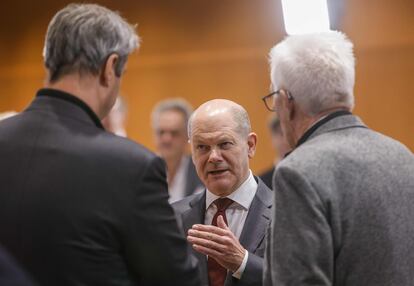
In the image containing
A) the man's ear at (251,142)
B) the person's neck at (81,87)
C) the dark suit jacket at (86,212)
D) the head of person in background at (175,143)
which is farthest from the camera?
the head of person in background at (175,143)

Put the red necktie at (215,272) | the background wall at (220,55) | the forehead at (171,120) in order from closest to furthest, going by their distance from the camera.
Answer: the red necktie at (215,272) → the forehead at (171,120) → the background wall at (220,55)

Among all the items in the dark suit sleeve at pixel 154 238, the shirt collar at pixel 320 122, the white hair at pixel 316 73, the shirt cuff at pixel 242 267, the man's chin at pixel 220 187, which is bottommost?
the shirt cuff at pixel 242 267

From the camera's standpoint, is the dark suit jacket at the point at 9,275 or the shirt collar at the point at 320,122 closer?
the dark suit jacket at the point at 9,275

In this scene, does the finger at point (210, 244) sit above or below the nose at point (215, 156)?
below

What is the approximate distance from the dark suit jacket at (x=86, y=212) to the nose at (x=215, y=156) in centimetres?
86

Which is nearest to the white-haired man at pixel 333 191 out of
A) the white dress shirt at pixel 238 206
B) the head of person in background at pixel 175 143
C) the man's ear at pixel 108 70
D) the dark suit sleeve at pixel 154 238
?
the dark suit sleeve at pixel 154 238

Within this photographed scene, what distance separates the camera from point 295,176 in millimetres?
1842

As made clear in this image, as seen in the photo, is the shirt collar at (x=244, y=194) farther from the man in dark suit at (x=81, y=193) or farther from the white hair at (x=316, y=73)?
the man in dark suit at (x=81, y=193)

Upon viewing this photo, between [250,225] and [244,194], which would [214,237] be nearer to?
[250,225]

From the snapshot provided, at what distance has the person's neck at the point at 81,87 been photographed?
1.79 meters

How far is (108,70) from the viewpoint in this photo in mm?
1808

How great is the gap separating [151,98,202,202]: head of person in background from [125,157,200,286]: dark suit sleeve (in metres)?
3.14

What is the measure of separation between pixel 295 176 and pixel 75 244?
21.8 inches

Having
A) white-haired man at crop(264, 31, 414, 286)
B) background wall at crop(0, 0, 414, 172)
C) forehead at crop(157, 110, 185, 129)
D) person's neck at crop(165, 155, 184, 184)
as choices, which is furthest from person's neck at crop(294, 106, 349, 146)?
background wall at crop(0, 0, 414, 172)
